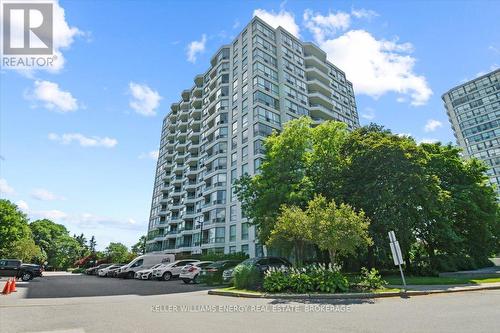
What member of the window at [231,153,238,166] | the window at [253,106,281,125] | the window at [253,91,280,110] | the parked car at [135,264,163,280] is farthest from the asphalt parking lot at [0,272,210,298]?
the window at [253,91,280,110]

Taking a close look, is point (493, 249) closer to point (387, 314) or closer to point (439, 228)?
point (439, 228)

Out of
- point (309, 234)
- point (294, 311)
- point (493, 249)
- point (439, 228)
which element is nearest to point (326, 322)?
point (294, 311)

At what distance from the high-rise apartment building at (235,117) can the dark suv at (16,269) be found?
2287 cm

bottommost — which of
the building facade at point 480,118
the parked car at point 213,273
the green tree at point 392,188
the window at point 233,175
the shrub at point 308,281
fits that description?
the shrub at point 308,281

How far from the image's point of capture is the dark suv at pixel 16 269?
1047 inches

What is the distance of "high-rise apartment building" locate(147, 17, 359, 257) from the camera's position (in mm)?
45156

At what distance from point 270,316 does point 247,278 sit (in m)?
7.28

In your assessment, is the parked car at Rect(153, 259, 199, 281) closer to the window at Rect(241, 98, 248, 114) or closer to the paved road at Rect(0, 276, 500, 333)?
the paved road at Rect(0, 276, 500, 333)

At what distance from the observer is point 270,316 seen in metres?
9.20

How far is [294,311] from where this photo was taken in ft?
33.0

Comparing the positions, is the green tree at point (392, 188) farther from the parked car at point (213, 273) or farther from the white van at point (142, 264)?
the white van at point (142, 264)

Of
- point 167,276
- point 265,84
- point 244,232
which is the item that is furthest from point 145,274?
point 265,84

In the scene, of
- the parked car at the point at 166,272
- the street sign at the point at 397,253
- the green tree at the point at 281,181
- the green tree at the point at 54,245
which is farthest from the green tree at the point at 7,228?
the street sign at the point at 397,253

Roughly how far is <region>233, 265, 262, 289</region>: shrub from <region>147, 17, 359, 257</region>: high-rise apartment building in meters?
21.9
